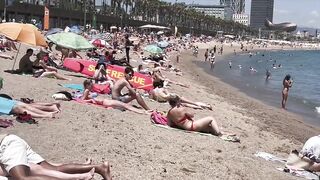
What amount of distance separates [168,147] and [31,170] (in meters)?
3.41

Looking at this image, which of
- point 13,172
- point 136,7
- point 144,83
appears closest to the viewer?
point 13,172

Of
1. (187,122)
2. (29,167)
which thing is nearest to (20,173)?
(29,167)

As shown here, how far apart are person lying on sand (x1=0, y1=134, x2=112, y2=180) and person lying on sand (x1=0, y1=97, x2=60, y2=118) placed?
126 inches

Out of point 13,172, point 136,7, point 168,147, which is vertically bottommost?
point 168,147

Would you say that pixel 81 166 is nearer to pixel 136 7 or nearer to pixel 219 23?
pixel 136 7

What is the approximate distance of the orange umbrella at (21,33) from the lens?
1199 centimetres

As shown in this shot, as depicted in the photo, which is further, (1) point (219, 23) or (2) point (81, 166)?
(1) point (219, 23)

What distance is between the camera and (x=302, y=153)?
766 cm

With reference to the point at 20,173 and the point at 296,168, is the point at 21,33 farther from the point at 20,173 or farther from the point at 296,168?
the point at 20,173

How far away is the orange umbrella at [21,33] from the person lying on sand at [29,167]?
7.47 m

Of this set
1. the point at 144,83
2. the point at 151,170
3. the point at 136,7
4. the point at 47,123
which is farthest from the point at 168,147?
the point at 136,7

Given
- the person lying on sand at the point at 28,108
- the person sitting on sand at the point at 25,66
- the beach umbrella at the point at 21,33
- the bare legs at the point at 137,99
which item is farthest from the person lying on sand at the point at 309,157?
the person sitting on sand at the point at 25,66

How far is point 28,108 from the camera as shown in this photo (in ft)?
27.6

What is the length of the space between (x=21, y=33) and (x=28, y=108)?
4.35 meters
